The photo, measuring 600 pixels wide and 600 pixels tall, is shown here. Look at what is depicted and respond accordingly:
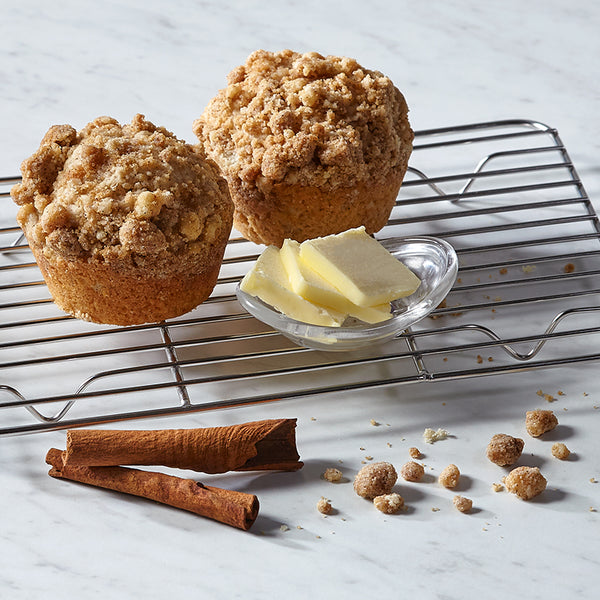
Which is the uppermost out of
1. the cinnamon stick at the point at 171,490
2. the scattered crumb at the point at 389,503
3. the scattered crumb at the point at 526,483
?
the scattered crumb at the point at 526,483

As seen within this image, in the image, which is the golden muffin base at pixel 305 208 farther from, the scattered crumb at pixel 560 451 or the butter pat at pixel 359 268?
the scattered crumb at pixel 560 451

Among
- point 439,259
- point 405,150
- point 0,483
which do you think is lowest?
point 0,483

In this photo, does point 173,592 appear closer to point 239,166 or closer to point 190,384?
point 190,384

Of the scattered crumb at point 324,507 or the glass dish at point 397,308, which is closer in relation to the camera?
the scattered crumb at point 324,507

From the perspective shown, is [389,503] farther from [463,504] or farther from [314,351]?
[314,351]

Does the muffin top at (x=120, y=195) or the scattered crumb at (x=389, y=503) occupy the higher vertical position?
the muffin top at (x=120, y=195)

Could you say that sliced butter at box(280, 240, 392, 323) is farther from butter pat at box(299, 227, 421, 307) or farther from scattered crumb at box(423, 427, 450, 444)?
scattered crumb at box(423, 427, 450, 444)

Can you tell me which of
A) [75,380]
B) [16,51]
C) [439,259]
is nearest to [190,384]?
[75,380]

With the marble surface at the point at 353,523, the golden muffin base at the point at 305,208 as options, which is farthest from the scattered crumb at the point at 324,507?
the golden muffin base at the point at 305,208
